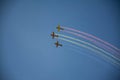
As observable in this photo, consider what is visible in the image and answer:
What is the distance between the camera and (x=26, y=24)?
5.90ft

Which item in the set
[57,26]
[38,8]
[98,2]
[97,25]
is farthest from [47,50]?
[98,2]

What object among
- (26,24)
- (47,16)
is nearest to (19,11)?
(26,24)

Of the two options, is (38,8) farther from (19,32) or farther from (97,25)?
(97,25)

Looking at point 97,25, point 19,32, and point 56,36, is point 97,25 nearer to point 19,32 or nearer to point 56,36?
point 56,36

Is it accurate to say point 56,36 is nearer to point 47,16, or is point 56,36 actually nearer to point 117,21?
point 47,16

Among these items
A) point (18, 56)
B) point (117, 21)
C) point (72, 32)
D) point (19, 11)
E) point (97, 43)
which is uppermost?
point (19, 11)

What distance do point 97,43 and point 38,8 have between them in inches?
31.2

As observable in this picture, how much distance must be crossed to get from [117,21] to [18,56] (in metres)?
1.19

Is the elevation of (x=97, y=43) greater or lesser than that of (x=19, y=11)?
lesser

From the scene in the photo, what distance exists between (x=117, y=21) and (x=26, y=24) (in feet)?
3.42

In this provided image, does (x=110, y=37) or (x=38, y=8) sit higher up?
(x=38, y=8)

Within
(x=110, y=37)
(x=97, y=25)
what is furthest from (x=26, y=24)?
(x=110, y=37)

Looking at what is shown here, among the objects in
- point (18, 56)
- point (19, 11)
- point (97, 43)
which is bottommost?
point (18, 56)

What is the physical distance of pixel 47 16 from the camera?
180 cm
